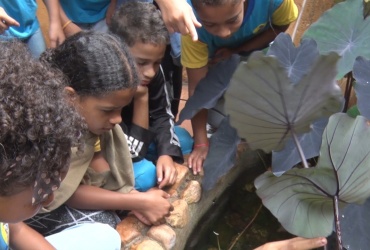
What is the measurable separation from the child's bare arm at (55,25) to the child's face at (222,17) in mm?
662

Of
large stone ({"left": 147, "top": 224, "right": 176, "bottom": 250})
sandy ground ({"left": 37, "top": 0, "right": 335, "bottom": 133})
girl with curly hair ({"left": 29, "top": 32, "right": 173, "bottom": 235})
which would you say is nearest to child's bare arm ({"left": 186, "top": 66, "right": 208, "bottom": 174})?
girl with curly hair ({"left": 29, "top": 32, "right": 173, "bottom": 235})

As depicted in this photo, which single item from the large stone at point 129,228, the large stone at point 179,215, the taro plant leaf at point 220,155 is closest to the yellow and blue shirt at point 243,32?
the taro plant leaf at point 220,155

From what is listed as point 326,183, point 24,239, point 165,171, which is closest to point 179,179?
point 165,171

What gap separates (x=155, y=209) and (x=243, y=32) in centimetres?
82

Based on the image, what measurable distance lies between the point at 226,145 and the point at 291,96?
0.92 m

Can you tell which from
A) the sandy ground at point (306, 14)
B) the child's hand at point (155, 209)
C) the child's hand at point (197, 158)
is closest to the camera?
the child's hand at point (155, 209)

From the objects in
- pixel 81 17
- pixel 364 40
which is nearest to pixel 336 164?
pixel 364 40

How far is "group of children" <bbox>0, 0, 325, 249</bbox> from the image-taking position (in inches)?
38.0

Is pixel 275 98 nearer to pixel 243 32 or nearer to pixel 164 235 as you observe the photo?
pixel 164 235

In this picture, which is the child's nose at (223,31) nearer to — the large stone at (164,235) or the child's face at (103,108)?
the child's face at (103,108)

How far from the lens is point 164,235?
170 cm

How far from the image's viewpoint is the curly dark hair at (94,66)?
1594mm

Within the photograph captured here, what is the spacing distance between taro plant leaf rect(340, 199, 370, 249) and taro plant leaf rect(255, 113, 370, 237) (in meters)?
0.29

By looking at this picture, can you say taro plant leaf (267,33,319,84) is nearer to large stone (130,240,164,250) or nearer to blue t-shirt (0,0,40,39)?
large stone (130,240,164,250)
